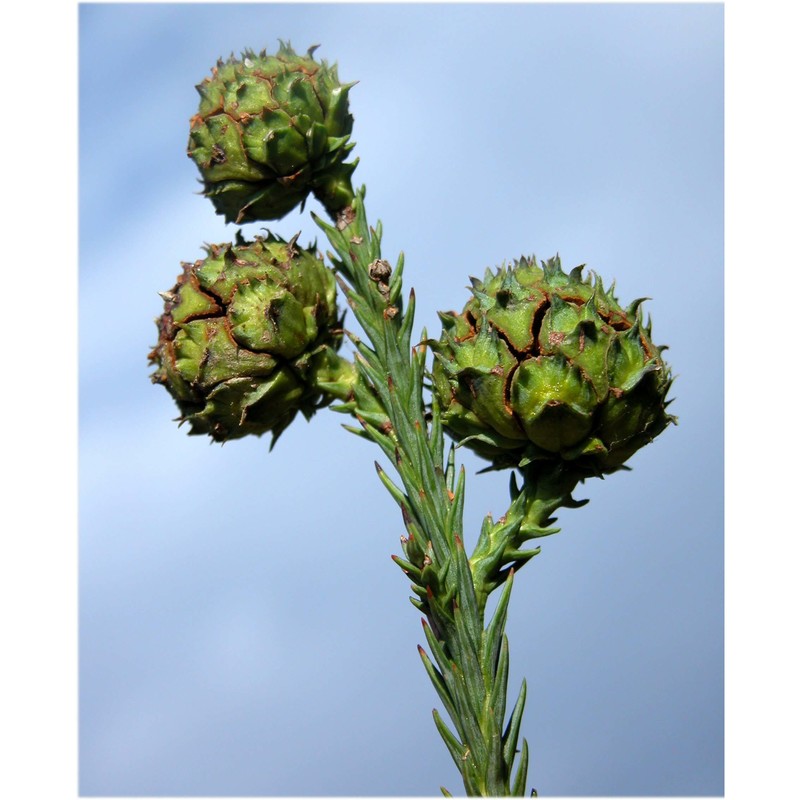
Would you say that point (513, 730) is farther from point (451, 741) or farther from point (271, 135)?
point (271, 135)

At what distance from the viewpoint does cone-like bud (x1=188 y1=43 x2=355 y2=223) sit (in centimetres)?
381

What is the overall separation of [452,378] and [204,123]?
1529mm

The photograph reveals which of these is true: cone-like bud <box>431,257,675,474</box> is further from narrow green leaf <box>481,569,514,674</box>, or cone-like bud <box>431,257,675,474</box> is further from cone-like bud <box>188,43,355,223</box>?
cone-like bud <box>188,43,355,223</box>

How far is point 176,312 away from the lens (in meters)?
3.70

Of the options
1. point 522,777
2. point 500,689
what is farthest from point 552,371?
point 522,777

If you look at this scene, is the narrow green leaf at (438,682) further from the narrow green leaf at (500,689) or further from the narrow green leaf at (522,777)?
the narrow green leaf at (522,777)

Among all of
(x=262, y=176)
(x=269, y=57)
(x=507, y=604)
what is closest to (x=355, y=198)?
(x=262, y=176)

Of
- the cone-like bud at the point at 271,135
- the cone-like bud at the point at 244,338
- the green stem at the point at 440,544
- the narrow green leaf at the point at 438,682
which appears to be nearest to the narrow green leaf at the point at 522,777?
the green stem at the point at 440,544

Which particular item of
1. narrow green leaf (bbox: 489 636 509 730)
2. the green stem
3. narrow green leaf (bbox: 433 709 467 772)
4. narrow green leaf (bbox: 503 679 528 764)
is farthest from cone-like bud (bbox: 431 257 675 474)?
narrow green leaf (bbox: 433 709 467 772)

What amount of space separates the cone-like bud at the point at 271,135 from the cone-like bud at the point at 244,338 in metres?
0.25

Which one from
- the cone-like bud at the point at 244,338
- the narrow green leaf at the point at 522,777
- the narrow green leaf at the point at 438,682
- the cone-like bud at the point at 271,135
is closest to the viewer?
the narrow green leaf at the point at 522,777

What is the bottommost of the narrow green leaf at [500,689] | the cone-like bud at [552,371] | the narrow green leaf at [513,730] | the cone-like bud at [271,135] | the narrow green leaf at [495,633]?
the narrow green leaf at [513,730]

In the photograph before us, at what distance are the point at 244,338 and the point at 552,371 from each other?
3.84 ft

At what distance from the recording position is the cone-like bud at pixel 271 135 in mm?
3807
